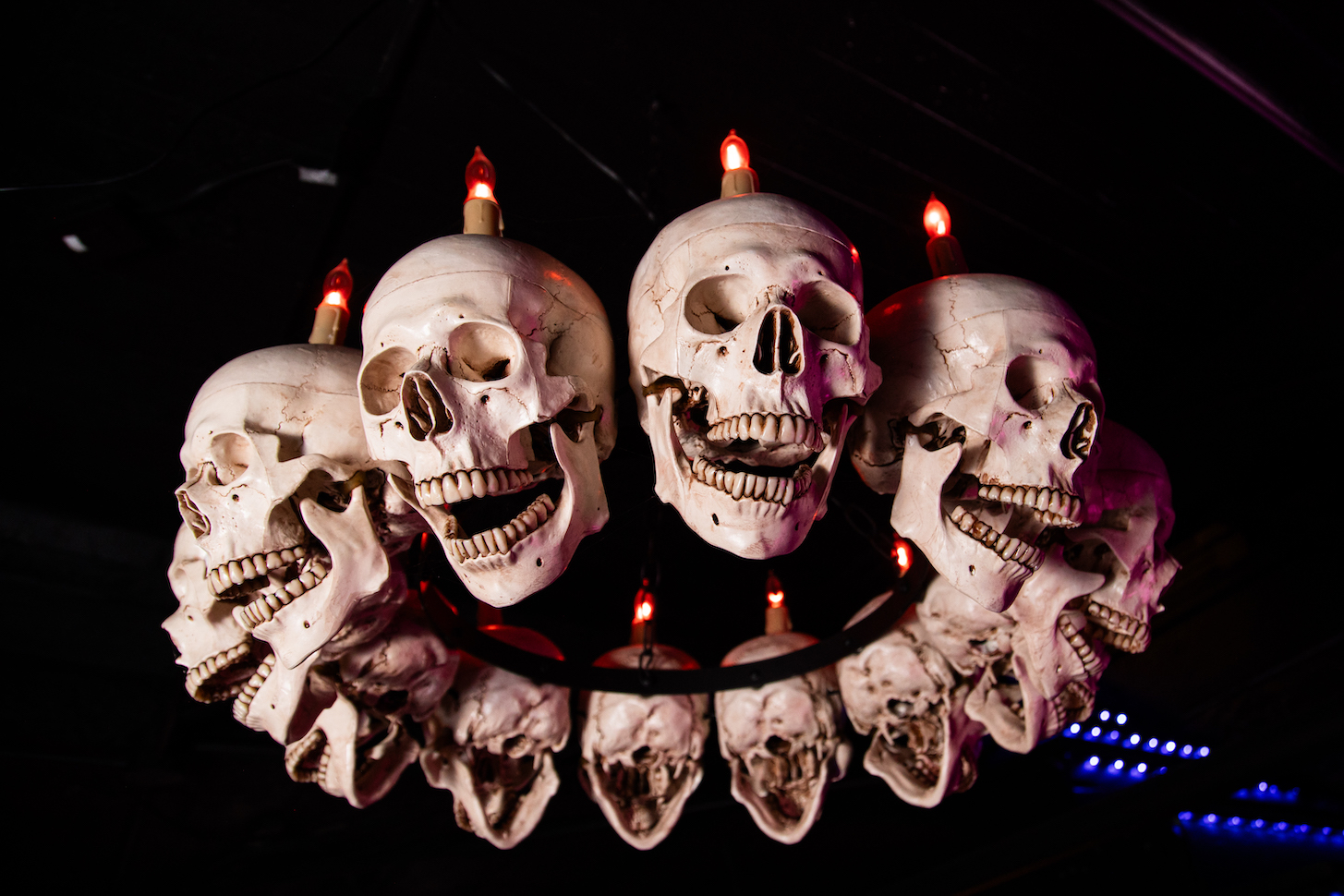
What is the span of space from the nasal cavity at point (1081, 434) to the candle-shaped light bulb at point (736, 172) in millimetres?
789

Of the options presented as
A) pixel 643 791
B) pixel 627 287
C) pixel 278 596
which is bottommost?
pixel 643 791

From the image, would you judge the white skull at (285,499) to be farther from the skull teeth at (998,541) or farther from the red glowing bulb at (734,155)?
the skull teeth at (998,541)

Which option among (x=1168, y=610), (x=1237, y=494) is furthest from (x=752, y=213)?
(x=1168, y=610)

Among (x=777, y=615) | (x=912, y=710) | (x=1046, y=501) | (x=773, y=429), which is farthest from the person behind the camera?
(x=777, y=615)

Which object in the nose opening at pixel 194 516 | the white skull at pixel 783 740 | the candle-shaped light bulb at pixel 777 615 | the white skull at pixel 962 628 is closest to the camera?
the nose opening at pixel 194 516

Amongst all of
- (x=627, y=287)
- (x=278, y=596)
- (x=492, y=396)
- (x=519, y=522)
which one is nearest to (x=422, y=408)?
(x=492, y=396)

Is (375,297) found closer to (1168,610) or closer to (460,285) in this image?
(460,285)

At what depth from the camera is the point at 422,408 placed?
4.67 feet

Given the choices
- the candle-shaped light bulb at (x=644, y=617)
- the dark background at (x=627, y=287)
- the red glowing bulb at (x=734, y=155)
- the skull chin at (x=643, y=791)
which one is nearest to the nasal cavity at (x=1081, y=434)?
the dark background at (x=627, y=287)

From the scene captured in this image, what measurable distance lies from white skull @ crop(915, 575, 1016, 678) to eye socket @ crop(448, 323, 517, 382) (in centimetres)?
119

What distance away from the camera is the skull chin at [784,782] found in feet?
7.43

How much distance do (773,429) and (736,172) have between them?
0.71m

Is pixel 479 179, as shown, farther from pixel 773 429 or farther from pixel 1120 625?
pixel 1120 625

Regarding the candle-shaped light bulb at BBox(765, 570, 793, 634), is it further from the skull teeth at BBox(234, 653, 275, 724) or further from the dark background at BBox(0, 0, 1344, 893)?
the skull teeth at BBox(234, 653, 275, 724)
